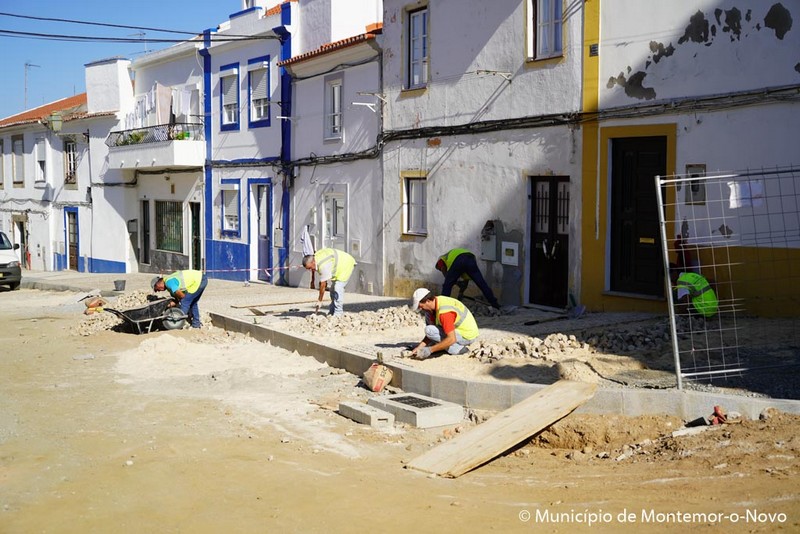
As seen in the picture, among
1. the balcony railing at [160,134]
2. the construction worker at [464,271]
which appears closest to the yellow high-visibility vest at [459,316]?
the construction worker at [464,271]

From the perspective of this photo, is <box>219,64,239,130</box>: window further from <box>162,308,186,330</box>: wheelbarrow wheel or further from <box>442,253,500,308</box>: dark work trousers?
<box>442,253,500,308</box>: dark work trousers

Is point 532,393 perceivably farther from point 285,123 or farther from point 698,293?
point 285,123

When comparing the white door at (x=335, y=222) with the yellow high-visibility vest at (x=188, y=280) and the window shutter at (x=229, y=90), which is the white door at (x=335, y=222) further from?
the window shutter at (x=229, y=90)

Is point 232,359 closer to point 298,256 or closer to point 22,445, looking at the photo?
point 22,445

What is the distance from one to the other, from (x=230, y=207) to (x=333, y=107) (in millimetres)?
6194

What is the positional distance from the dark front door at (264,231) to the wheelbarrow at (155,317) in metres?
7.61

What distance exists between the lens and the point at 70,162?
34.1m

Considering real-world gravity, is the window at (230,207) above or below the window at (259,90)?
below

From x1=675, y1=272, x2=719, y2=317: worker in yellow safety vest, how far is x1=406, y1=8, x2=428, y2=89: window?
795 centimetres

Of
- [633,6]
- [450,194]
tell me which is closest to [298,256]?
[450,194]

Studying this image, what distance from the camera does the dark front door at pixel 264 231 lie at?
23.8 m

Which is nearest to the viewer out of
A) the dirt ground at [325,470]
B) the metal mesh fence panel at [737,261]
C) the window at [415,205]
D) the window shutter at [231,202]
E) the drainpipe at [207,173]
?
the dirt ground at [325,470]

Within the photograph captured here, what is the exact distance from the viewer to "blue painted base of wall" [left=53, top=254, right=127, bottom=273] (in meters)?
31.5

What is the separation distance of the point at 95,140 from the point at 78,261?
4.85m
